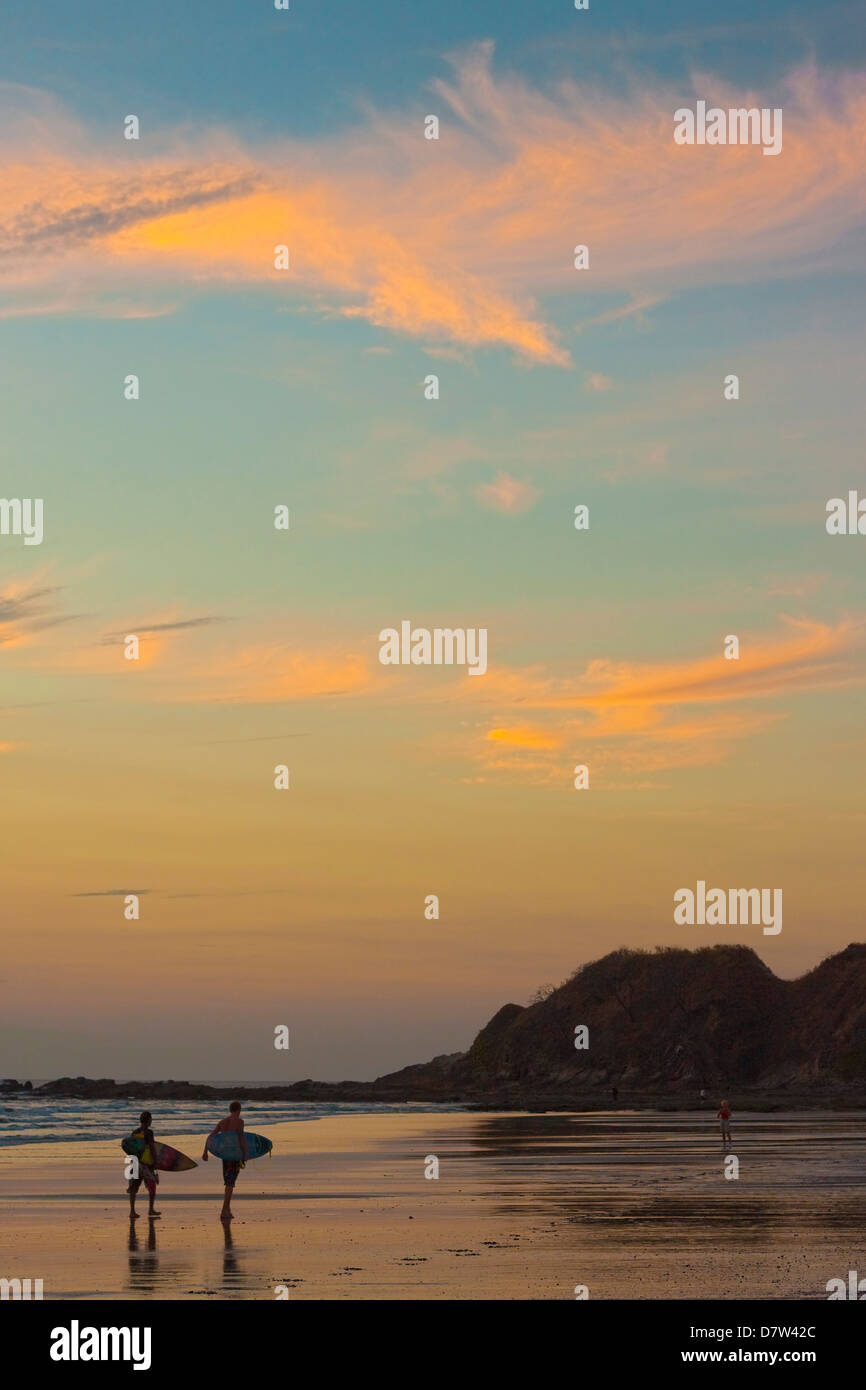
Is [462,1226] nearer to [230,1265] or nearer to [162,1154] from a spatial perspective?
[230,1265]

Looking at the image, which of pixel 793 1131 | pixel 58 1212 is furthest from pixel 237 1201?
pixel 793 1131

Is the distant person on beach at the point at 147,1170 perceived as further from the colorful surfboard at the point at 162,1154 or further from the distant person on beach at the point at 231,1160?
the distant person on beach at the point at 231,1160

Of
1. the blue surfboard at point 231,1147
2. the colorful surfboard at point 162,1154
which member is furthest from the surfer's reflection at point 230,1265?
the colorful surfboard at point 162,1154

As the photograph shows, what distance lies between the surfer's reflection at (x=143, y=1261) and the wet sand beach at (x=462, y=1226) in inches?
2.0

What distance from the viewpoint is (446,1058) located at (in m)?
187

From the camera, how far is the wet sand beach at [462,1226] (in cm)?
1909

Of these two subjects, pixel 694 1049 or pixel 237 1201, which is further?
pixel 694 1049

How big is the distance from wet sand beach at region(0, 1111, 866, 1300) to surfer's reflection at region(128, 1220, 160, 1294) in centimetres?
5

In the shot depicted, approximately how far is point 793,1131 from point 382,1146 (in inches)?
646

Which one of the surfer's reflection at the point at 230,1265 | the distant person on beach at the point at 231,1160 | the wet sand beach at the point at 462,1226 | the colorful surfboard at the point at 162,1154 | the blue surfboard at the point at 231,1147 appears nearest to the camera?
the wet sand beach at the point at 462,1226

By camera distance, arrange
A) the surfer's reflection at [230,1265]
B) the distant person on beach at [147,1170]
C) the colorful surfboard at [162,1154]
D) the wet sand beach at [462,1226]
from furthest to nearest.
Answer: the colorful surfboard at [162,1154], the distant person on beach at [147,1170], the surfer's reflection at [230,1265], the wet sand beach at [462,1226]

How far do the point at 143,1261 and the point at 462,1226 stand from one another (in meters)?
6.39

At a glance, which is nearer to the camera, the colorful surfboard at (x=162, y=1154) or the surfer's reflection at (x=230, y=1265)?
the surfer's reflection at (x=230, y=1265)
